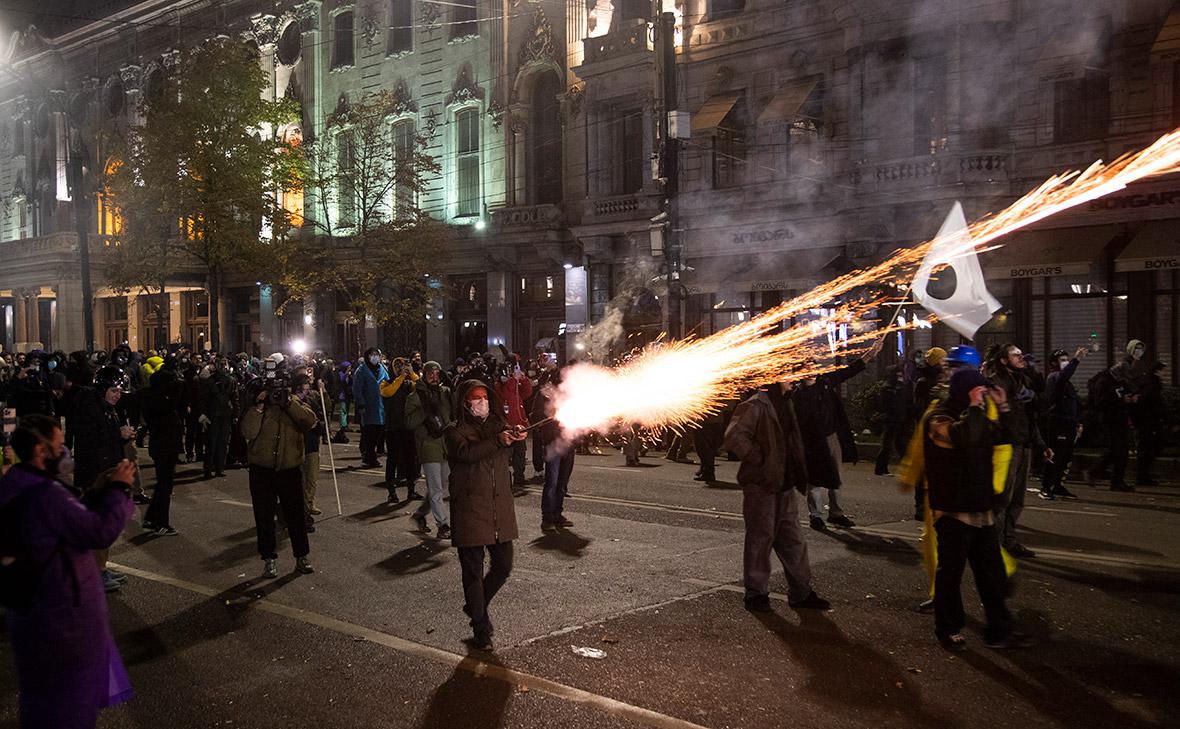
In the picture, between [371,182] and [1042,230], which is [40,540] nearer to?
[1042,230]

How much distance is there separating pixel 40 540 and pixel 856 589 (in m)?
5.87

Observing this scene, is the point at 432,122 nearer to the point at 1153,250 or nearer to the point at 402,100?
the point at 402,100

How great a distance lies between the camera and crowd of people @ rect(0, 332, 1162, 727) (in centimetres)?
428

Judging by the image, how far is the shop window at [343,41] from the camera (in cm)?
3638

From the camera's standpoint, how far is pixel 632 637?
6816 millimetres

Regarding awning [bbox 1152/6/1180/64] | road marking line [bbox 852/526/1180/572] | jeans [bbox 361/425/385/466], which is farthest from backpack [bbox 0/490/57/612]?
awning [bbox 1152/6/1180/64]

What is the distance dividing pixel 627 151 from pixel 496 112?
17.3 feet

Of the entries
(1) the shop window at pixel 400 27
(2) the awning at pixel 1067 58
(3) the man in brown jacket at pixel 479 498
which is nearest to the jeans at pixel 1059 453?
(3) the man in brown jacket at pixel 479 498

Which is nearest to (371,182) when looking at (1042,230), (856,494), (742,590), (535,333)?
(535,333)

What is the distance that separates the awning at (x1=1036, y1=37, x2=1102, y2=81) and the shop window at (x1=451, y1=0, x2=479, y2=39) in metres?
18.0

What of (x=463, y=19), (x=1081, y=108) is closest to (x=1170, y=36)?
(x=1081, y=108)

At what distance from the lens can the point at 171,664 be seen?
655 cm

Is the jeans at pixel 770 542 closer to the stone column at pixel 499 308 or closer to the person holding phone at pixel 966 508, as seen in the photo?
the person holding phone at pixel 966 508

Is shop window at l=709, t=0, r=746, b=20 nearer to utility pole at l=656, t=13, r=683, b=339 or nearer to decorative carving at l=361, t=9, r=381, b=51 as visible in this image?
utility pole at l=656, t=13, r=683, b=339
